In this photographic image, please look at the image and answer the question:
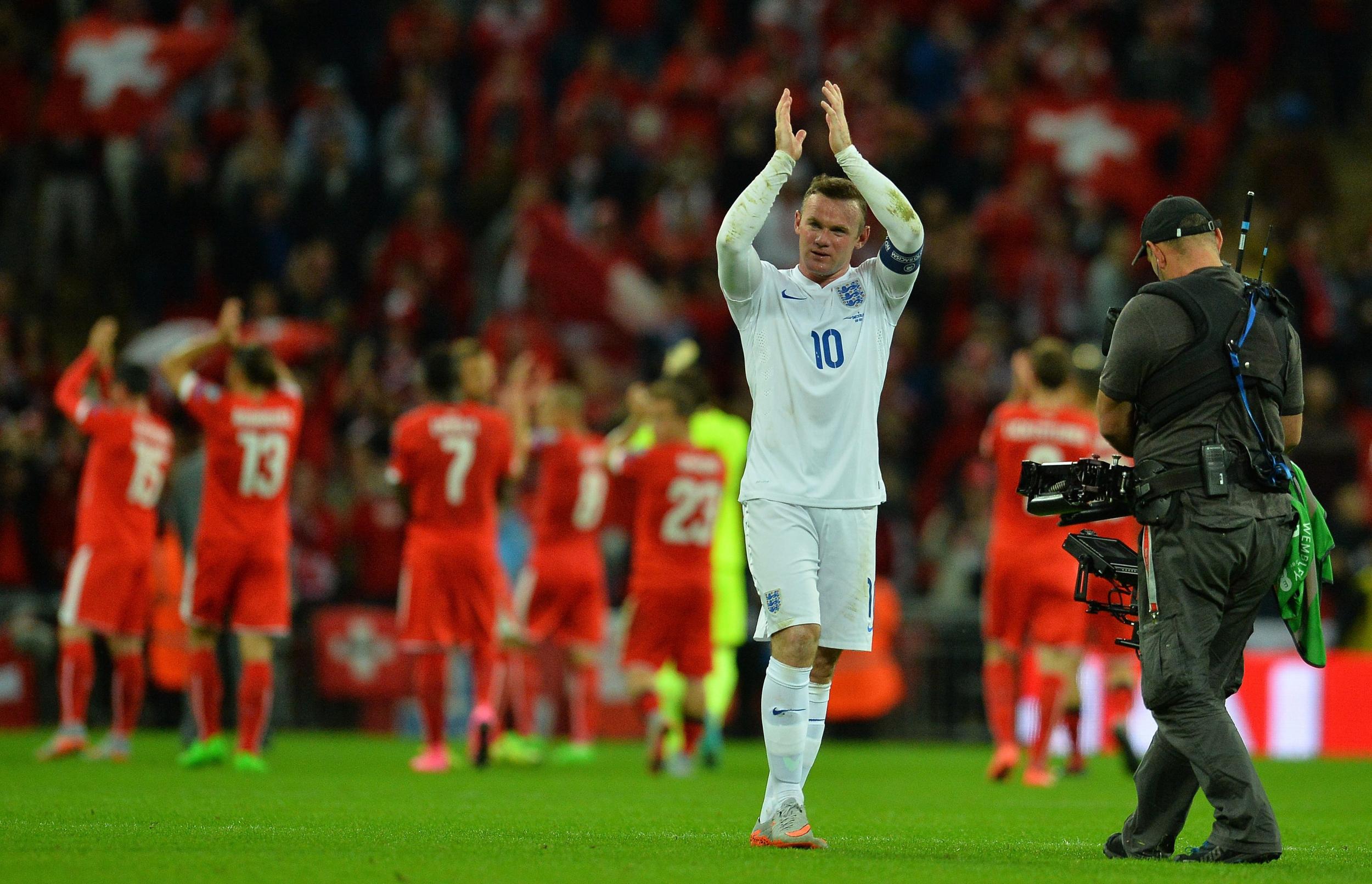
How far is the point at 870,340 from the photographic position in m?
7.01

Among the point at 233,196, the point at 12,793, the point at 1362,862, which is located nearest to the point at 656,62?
the point at 233,196

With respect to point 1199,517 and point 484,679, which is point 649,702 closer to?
point 484,679

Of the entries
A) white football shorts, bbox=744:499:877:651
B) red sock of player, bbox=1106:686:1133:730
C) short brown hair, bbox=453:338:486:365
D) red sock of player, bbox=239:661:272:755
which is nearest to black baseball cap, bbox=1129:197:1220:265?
white football shorts, bbox=744:499:877:651

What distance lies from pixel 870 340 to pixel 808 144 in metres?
13.3

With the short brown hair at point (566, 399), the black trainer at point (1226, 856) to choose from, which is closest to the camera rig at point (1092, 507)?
the black trainer at point (1226, 856)

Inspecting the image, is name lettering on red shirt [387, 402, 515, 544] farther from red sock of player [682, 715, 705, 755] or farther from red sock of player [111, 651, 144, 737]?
red sock of player [111, 651, 144, 737]

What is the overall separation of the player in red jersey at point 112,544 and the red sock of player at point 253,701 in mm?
1400

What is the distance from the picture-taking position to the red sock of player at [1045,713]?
36.6 feet

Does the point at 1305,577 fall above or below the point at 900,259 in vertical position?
below

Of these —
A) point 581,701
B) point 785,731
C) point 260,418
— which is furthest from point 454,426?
point 785,731

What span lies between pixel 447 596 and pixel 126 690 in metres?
2.49

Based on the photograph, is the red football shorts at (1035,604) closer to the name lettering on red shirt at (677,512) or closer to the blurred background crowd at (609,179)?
the name lettering on red shirt at (677,512)

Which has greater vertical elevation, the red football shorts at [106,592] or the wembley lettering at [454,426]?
the wembley lettering at [454,426]

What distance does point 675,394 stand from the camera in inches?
467
